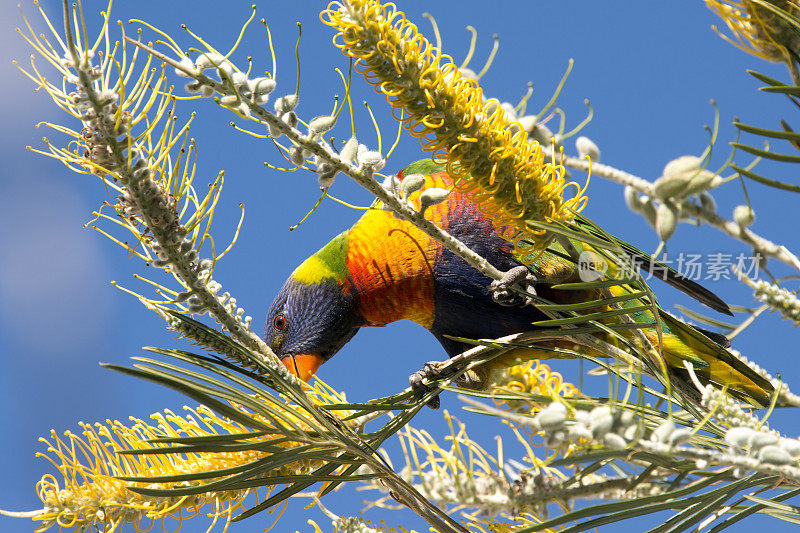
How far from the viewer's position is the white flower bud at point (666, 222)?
0.64 m

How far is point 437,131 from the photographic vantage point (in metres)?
0.91

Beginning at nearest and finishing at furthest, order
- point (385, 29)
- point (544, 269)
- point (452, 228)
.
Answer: point (385, 29) → point (544, 269) → point (452, 228)

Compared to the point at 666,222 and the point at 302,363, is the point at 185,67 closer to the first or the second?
the point at 666,222

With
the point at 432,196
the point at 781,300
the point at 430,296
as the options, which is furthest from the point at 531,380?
the point at 432,196

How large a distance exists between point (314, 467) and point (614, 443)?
32.8 inches

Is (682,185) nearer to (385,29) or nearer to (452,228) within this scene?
(385,29)

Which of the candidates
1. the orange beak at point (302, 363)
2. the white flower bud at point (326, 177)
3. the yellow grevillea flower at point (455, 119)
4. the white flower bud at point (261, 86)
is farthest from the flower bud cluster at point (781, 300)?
the orange beak at point (302, 363)

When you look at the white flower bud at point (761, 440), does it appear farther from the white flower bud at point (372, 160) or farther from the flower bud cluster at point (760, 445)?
the white flower bud at point (372, 160)

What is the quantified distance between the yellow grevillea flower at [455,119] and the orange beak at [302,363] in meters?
1.15

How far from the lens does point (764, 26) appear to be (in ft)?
2.58

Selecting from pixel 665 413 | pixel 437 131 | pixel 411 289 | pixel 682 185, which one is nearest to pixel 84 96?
pixel 437 131

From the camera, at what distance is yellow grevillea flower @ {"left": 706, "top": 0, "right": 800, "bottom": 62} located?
0.78 m

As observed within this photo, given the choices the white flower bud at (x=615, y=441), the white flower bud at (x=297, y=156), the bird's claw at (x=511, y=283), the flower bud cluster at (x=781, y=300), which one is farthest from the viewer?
the bird's claw at (x=511, y=283)

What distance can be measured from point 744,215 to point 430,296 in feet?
3.91
